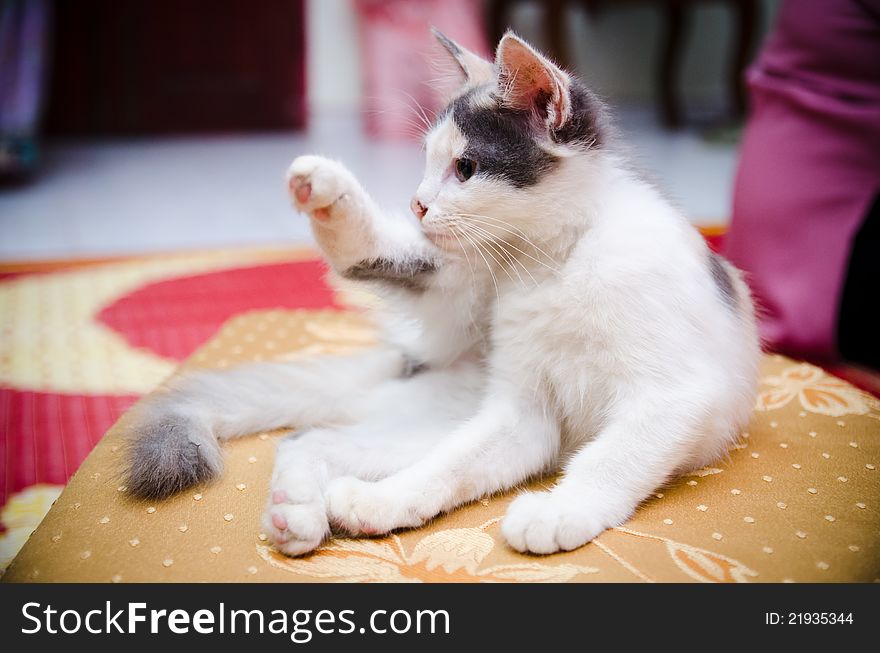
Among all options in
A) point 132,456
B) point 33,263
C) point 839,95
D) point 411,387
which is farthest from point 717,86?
point 132,456

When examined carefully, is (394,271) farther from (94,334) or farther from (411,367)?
(94,334)

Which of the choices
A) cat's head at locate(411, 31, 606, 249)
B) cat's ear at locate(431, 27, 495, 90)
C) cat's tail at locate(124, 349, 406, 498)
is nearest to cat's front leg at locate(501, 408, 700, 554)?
cat's head at locate(411, 31, 606, 249)

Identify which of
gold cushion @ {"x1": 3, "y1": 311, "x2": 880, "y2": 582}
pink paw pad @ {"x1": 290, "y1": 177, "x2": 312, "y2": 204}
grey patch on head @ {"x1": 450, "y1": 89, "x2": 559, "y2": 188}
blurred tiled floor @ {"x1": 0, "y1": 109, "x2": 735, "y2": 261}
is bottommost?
blurred tiled floor @ {"x1": 0, "y1": 109, "x2": 735, "y2": 261}

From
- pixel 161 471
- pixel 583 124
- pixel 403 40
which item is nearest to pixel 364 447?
pixel 161 471

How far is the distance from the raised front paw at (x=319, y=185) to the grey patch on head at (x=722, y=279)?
499mm

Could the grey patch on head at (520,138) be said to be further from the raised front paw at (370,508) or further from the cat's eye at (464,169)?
the raised front paw at (370,508)

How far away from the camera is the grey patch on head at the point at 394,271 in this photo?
1124 millimetres

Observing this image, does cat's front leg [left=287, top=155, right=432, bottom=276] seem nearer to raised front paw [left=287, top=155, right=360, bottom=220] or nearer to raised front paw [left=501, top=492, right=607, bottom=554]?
raised front paw [left=287, top=155, right=360, bottom=220]

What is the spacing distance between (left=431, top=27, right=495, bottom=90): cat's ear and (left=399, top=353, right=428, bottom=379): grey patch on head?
426mm

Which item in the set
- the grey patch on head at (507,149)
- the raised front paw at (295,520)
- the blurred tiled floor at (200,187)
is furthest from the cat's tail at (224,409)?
the blurred tiled floor at (200,187)

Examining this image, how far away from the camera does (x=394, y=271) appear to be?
113 cm

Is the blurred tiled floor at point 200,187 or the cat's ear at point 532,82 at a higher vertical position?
the cat's ear at point 532,82

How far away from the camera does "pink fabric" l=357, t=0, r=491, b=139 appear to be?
4.30 m

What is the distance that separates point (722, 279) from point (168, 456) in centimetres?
77
